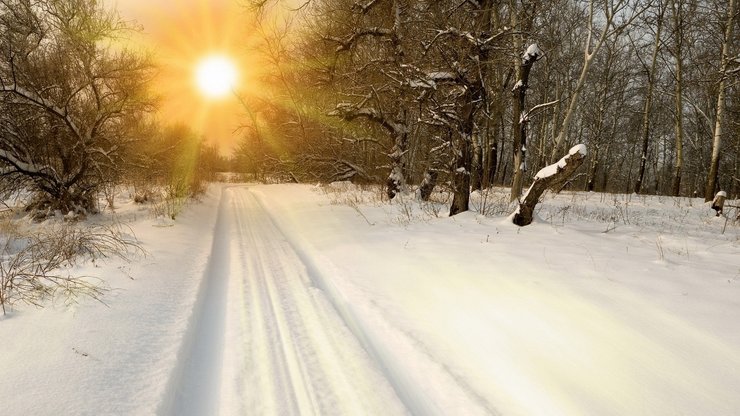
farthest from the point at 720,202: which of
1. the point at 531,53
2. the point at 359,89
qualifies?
the point at 359,89

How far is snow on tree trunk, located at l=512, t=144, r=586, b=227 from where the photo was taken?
18.8 ft

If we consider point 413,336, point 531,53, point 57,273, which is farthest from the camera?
point 531,53

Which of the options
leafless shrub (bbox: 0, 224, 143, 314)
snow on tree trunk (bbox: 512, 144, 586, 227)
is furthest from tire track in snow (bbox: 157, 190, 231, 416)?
snow on tree trunk (bbox: 512, 144, 586, 227)

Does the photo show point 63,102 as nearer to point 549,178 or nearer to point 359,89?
point 359,89

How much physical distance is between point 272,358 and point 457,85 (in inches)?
291

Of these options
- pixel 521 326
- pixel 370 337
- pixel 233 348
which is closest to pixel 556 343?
pixel 521 326

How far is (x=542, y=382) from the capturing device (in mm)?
2668

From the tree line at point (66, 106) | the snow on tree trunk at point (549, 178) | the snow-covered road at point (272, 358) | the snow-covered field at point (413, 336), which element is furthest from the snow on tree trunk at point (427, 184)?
the tree line at point (66, 106)

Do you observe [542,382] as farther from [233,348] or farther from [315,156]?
[315,156]

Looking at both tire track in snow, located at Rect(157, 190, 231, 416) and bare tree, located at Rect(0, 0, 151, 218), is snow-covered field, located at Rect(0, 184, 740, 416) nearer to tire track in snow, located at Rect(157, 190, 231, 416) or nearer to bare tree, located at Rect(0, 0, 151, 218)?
tire track in snow, located at Rect(157, 190, 231, 416)

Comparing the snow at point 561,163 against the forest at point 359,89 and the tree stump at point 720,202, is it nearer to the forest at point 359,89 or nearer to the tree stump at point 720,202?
the forest at point 359,89

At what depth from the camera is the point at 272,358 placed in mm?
3121

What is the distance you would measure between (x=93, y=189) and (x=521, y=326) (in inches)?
525

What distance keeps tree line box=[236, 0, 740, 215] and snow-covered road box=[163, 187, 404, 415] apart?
538 cm
